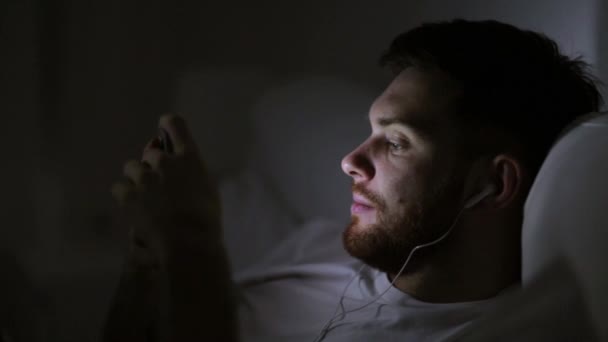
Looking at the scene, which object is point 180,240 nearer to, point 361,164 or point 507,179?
point 361,164

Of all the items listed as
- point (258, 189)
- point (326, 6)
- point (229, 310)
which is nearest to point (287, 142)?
point (258, 189)

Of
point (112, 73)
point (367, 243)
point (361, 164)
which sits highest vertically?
point (112, 73)

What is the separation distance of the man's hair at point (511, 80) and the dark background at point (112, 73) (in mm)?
122

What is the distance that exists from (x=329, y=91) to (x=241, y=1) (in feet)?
0.84

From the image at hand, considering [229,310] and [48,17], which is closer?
[229,310]

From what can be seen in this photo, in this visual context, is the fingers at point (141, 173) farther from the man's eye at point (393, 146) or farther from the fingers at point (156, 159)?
the man's eye at point (393, 146)

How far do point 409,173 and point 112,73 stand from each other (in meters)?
0.58

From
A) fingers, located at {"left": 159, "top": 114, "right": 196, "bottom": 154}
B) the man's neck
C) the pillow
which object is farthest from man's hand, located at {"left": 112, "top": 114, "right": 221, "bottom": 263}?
the pillow

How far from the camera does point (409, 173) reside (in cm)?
65

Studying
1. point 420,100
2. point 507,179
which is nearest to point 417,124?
point 420,100

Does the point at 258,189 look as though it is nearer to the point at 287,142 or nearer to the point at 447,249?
the point at 287,142

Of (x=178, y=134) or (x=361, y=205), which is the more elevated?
(x=178, y=134)

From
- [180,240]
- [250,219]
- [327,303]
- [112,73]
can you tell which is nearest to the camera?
[180,240]

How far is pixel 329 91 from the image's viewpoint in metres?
1.03
